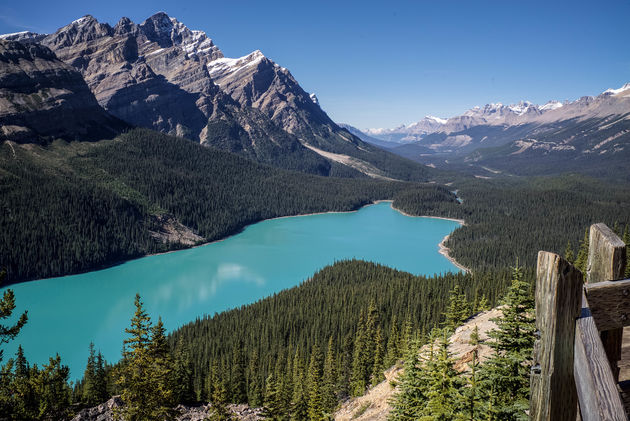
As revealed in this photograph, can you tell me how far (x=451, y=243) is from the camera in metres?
137

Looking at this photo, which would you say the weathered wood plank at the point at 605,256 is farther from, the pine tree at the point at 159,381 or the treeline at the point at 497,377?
the pine tree at the point at 159,381

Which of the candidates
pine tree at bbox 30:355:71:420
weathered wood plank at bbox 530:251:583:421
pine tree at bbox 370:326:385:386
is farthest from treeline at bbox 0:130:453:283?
weathered wood plank at bbox 530:251:583:421

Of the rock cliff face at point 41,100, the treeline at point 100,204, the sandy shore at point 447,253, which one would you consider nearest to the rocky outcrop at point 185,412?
the treeline at point 100,204

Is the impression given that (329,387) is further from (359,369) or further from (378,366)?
(378,366)

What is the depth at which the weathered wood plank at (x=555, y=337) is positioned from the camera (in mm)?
2494

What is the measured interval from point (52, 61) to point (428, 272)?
638ft

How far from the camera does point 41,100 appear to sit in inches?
6437

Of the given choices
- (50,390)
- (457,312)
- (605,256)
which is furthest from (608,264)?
(50,390)

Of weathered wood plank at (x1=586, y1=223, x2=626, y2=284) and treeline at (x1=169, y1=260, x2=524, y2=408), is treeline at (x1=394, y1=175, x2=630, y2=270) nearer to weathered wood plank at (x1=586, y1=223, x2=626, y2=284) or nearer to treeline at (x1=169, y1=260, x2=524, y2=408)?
treeline at (x1=169, y1=260, x2=524, y2=408)

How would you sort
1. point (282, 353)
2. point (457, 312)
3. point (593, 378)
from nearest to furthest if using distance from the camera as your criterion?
point (593, 378) → point (457, 312) → point (282, 353)

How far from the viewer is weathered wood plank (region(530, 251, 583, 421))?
2494 mm

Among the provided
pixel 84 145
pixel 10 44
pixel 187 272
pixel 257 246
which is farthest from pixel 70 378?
pixel 10 44

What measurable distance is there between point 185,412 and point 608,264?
4361 centimetres

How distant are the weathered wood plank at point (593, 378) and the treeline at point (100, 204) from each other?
397 feet
